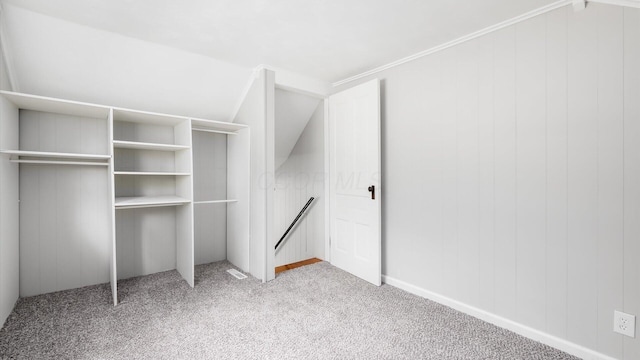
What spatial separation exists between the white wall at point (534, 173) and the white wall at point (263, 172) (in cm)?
134

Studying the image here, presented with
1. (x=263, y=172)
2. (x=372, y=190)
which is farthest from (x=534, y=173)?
(x=263, y=172)

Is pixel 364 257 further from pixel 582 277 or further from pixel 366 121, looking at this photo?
pixel 582 277

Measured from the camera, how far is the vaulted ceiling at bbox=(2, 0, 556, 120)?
1.96 metres

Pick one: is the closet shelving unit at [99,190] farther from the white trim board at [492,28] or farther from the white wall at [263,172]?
the white trim board at [492,28]

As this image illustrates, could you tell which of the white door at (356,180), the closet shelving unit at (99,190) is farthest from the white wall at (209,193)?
the white door at (356,180)

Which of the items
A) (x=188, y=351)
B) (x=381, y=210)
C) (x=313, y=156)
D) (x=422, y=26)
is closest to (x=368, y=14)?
(x=422, y=26)

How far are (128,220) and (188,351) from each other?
1.82m

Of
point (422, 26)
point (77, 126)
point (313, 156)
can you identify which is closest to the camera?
point (422, 26)

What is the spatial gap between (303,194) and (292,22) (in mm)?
2453

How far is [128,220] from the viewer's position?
10.0 ft

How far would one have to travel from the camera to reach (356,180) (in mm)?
3158

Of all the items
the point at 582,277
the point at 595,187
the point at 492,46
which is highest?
the point at 492,46

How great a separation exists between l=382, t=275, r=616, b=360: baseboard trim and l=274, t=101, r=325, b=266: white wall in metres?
1.46

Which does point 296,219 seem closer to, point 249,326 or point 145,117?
point 249,326
